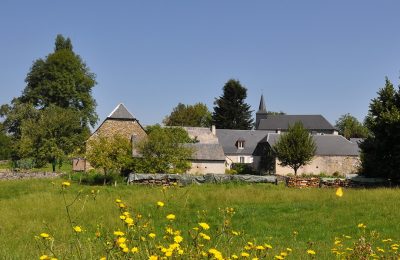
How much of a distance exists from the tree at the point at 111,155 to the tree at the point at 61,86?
27.1m

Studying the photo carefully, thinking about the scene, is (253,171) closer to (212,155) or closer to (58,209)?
(212,155)

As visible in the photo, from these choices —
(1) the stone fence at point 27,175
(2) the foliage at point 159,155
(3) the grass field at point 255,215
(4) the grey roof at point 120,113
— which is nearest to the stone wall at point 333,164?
(4) the grey roof at point 120,113

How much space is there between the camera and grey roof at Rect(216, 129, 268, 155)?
6207 centimetres

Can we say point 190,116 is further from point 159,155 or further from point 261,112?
point 159,155

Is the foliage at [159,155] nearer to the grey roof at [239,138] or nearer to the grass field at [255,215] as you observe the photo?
the grass field at [255,215]

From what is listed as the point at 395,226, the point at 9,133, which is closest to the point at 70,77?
the point at 9,133

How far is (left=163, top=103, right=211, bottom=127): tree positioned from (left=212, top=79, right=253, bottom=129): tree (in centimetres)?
701

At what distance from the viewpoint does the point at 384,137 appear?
26.3 meters

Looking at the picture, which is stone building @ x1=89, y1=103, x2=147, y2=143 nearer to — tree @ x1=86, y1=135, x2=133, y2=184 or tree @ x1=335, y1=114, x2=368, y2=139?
tree @ x1=86, y1=135, x2=133, y2=184

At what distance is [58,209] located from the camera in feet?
42.0

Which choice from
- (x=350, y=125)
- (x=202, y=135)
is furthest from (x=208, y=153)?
(x=350, y=125)

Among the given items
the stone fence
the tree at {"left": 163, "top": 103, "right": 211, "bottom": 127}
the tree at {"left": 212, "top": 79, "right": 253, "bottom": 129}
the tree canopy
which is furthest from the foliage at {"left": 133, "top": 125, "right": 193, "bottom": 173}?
the tree at {"left": 163, "top": 103, "right": 211, "bottom": 127}

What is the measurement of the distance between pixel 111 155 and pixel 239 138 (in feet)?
117

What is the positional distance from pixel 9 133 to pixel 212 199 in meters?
52.5
